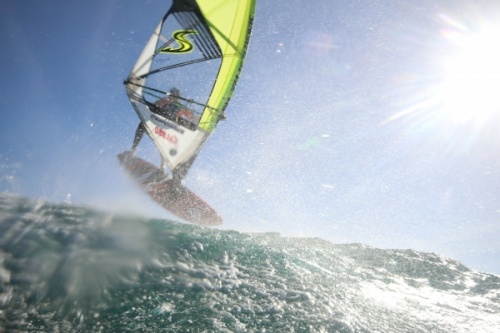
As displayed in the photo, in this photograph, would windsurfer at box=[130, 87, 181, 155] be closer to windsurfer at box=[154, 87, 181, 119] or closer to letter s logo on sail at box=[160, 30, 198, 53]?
windsurfer at box=[154, 87, 181, 119]

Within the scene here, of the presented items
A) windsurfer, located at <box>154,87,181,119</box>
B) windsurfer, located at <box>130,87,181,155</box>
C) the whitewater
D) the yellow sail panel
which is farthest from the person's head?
the whitewater

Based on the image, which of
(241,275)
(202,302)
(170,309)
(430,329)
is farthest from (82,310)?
(430,329)

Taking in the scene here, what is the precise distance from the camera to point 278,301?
8.33 ft

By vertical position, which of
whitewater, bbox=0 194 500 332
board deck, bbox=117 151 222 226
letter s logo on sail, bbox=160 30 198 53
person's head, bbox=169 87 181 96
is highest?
letter s logo on sail, bbox=160 30 198 53

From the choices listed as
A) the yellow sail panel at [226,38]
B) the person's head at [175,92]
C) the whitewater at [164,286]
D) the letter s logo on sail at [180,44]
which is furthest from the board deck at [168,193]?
the whitewater at [164,286]

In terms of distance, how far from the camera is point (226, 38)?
26.9 feet

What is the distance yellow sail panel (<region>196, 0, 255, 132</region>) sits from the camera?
7688 mm

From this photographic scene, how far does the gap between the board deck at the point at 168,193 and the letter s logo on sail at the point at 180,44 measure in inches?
134

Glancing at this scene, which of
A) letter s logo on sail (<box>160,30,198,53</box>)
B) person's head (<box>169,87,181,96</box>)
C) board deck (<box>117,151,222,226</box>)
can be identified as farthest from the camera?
board deck (<box>117,151,222,226</box>)

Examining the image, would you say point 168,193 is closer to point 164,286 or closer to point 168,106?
point 168,106

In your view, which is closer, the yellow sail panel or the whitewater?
the whitewater

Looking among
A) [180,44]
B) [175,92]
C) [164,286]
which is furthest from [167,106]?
[164,286]

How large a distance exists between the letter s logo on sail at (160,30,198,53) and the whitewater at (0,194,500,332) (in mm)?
5653

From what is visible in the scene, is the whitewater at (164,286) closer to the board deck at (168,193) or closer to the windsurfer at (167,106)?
the board deck at (168,193)
